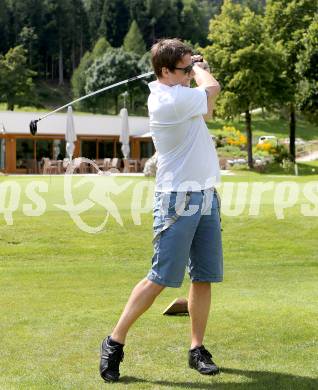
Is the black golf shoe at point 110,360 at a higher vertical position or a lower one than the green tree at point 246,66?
lower

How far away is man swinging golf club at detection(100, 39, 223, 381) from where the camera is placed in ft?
14.6

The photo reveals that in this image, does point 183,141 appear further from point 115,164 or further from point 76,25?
point 76,25

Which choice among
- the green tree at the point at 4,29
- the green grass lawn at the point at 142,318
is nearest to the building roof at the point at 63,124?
the green grass lawn at the point at 142,318

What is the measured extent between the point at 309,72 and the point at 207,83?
44.4 metres

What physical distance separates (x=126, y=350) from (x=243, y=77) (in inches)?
1619

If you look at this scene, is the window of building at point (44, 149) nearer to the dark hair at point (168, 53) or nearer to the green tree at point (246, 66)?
the green tree at point (246, 66)

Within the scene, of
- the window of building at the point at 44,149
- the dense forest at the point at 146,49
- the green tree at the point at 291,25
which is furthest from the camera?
the green tree at the point at 291,25

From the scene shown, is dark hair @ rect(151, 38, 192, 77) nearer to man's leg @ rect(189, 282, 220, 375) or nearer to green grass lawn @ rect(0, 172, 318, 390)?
man's leg @ rect(189, 282, 220, 375)

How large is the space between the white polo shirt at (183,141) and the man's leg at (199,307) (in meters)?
0.68

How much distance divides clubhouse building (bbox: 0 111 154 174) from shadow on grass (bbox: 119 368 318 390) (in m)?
42.1

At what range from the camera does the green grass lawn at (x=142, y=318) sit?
4.29m

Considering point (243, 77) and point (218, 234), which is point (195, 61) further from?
point (243, 77)

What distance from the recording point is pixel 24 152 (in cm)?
4688

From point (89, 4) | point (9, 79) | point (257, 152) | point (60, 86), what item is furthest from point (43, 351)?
point (89, 4)
